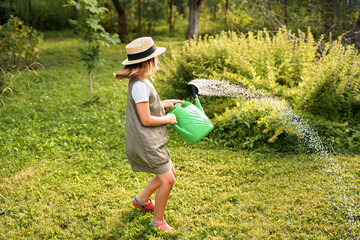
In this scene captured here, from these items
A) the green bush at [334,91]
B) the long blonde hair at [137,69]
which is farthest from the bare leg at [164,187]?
the green bush at [334,91]

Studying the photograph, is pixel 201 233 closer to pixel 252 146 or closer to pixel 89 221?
pixel 89 221

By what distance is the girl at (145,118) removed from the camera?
8.40 feet

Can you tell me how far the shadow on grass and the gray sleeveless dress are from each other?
597 mm

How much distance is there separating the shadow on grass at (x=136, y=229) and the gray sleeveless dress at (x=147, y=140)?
23.5 inches

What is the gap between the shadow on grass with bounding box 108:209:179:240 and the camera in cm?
289

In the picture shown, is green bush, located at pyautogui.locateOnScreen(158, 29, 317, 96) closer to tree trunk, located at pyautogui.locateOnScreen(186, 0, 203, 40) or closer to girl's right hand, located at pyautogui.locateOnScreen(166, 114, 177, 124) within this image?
girl's right hand, located at pyautogui.locateOnScreen(166, 114, 177, 124)

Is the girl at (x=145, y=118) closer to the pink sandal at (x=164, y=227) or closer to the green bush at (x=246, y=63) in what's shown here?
the pink sandal at (x=164, y=227)

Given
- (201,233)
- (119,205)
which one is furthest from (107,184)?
(201,233)

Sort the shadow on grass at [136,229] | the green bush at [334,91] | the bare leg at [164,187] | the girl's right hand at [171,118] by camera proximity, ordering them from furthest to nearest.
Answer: the green bush at [334,91] → the shadow on grass at [136,229] → the bare leg at [164,187] → the girl's right hand at [171,118]

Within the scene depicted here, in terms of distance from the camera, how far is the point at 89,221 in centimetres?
312

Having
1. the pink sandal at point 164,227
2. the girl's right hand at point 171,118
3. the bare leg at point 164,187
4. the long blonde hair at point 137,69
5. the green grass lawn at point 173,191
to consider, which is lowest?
the green grass lawn at point 173,191

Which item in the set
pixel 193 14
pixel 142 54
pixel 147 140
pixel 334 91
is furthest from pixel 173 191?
pixel 193 14

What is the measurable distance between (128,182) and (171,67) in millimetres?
2788

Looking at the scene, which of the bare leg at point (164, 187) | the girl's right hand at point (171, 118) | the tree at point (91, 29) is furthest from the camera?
the tree at point (91, 29)
